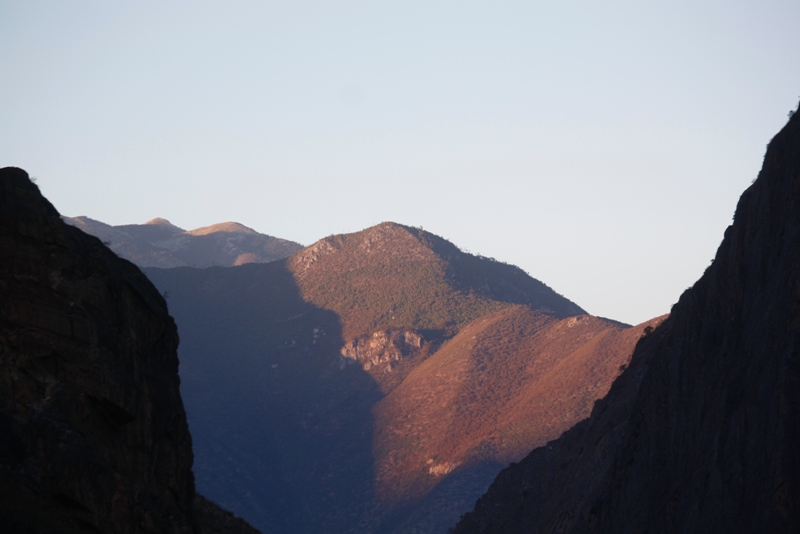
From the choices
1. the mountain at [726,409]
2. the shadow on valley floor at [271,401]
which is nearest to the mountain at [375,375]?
the shadow on valley floor at [271,401]

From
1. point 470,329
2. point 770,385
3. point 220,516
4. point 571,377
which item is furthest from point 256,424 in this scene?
point 770,385

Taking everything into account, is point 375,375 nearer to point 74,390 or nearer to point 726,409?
point 726,409

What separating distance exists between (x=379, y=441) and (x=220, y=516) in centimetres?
9863

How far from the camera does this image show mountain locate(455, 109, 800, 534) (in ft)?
93.0

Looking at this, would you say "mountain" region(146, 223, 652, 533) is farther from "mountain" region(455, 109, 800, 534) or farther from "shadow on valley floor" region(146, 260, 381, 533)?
"mountain" region(455, 109, 800, 534)

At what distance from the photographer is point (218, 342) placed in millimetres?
170375

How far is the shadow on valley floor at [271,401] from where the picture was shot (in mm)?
123750

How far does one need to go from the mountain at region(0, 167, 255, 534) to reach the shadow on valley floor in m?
93.9

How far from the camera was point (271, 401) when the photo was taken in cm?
15650

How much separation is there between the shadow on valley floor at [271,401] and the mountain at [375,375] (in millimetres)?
294

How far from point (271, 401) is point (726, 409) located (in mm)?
127853

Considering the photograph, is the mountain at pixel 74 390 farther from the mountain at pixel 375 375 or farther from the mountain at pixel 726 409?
the mountain at pixel 375 375

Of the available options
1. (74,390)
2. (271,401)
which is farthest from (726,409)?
(271,401)

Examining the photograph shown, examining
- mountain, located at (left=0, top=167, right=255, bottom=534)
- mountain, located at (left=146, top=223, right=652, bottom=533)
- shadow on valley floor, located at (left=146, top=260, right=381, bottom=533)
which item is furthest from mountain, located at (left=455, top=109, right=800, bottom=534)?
shadow on valley floor, located at (left=146, top=260, right=381, bottom=533)
